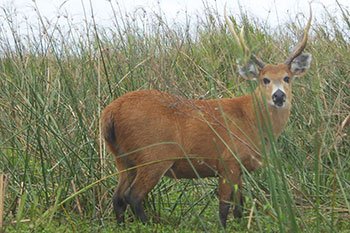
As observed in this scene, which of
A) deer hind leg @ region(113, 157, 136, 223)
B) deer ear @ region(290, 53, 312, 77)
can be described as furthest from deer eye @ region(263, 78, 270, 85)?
deer hind leg @ region(113, 157, 136, 223)

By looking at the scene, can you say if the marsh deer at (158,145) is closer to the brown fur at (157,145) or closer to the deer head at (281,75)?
the brown fur at (157,145)

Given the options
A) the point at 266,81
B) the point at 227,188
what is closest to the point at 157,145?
the point at 227,188

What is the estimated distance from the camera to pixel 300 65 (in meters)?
5.67

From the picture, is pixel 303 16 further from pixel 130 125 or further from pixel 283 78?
pixel 130 125

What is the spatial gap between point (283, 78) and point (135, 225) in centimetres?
153

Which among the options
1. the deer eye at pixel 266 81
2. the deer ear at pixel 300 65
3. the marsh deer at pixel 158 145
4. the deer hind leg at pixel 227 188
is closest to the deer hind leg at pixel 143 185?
the marsh deer at pixel 158 145

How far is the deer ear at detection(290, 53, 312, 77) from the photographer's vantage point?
18.5 ft

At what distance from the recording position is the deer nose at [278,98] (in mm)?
5250

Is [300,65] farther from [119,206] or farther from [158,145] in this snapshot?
[119,206]

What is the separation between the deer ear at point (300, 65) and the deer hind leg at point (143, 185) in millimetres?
1253

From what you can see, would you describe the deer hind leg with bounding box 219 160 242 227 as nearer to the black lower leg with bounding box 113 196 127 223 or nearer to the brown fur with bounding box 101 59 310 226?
the brown fur with bounding box 101 59 310 226

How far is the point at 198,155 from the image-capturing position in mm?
5129

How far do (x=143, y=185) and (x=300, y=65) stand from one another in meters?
1.48

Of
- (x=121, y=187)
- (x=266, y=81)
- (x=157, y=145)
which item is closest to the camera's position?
Answer: (x=157, y=145)
